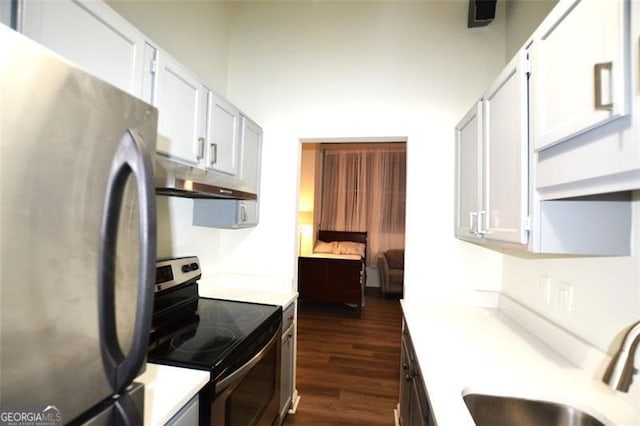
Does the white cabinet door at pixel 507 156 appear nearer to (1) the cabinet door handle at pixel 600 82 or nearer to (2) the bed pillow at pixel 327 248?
(1) the cabinet door handle at pixel 600 82

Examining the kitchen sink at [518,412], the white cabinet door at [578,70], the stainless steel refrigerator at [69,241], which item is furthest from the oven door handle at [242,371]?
the white cabinet door at [578,70]

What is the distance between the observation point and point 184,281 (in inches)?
70.9

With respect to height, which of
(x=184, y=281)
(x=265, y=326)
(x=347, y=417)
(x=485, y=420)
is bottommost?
(x=347, y=417)

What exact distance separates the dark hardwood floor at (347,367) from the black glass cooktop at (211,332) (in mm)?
1011

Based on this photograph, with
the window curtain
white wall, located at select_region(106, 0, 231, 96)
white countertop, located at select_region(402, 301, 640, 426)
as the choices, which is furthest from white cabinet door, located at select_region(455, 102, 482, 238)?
the window curtain

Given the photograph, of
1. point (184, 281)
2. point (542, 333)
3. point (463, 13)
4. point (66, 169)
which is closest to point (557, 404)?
point (542, 333)

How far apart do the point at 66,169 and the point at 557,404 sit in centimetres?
154

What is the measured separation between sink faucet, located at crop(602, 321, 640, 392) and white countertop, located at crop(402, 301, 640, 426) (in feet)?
0.79

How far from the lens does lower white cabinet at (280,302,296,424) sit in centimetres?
203

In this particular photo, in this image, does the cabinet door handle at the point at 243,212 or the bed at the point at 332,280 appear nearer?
the cabinet door handle at the point at 243,212

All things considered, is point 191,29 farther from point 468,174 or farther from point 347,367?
point 347,367

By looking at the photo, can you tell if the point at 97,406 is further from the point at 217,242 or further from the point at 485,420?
the point at 217,242

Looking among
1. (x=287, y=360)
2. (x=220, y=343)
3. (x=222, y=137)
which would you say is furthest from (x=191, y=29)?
(x=287, y=360)

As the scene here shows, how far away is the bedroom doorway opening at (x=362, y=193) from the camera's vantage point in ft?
19.4
